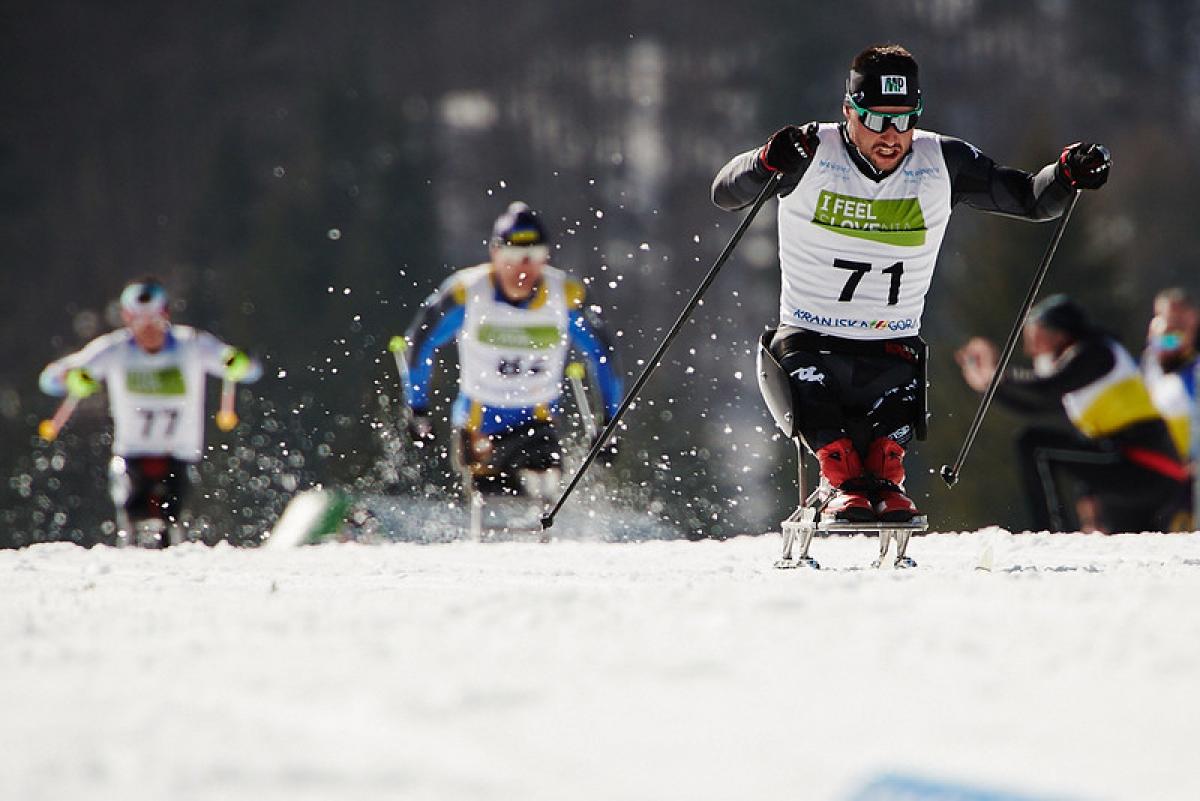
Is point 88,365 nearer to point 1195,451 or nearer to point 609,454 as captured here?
point 609,454

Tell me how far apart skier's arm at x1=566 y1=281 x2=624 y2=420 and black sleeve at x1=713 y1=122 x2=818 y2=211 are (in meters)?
3.88

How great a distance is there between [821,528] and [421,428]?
4.30 m

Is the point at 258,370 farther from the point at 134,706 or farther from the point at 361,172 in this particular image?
the point at 361,172

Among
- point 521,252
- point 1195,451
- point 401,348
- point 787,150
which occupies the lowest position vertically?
point 1195,451

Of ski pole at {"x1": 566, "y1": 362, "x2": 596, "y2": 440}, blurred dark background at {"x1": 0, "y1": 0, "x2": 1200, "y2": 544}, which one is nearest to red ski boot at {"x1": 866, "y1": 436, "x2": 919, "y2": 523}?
ski pole at {"x1": 566, "y1": 362, "x2": 596, "y2": 440}

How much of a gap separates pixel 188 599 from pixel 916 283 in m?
2.65

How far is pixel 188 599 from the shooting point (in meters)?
4.32

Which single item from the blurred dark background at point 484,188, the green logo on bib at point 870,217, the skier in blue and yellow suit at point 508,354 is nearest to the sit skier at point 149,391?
the skier in blue and yellow suit at point 508,354

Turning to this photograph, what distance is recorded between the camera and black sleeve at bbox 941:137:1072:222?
579cm

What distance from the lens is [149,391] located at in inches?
393

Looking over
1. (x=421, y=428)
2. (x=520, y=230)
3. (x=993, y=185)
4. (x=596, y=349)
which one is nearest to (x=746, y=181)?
(x=993, y=185)

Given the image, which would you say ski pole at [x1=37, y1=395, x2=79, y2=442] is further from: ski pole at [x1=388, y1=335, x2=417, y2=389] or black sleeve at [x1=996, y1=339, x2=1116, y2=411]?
black sleeve at [x1=996, y1=339, x2=1116, y2=411]

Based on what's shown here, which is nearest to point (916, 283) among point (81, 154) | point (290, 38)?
point (81, 154)

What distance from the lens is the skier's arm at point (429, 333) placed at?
379 inches
